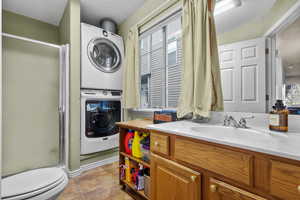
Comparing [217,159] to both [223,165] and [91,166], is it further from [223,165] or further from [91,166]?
[91,166]

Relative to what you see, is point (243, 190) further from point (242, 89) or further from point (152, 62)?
point (152, 62)

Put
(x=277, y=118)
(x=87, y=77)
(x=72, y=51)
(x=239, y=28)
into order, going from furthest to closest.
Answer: (x=87, y=77), (x=72, y=51), (x=239, y=28), (x=277, y=118)

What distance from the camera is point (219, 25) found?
1296 mm

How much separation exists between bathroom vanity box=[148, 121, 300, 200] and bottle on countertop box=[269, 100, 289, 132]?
0.27ft

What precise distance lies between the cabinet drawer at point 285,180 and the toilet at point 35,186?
1.48 meters

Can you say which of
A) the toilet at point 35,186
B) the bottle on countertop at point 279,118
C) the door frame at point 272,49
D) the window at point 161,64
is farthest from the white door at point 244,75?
the toilet at point 35,186

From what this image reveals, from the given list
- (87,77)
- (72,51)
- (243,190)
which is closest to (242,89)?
(243,190)

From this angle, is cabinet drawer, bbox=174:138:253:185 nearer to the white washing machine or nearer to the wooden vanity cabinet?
the wooden vanity cabinet

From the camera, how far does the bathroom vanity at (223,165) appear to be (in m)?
0.53

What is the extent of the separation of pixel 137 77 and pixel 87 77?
0.74 meters

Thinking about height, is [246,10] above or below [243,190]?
above

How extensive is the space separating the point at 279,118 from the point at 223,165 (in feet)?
1.73

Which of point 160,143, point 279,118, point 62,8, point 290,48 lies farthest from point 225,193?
point 62,8

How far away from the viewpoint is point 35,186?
1.12 m
